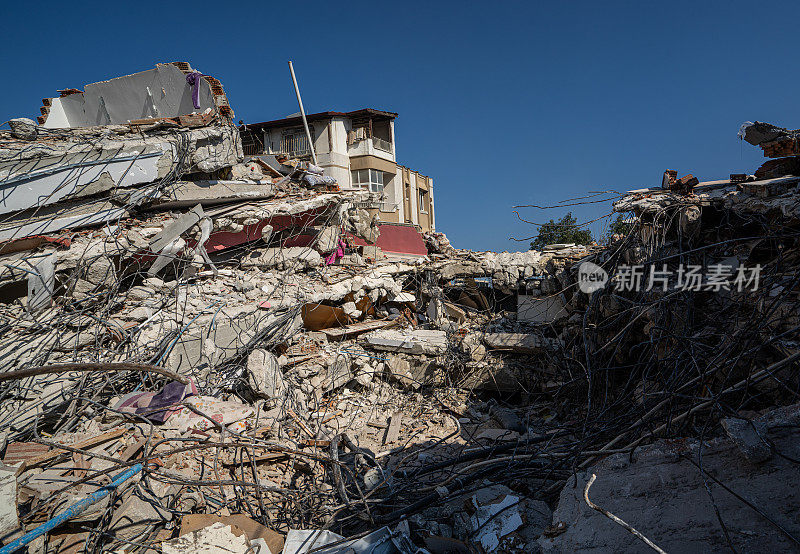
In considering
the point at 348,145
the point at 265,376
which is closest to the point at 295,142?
the point at 348,145

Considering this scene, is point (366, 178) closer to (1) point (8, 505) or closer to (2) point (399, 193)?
(2) point (399, 193)

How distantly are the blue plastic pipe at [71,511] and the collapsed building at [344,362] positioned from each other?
0.06 ft

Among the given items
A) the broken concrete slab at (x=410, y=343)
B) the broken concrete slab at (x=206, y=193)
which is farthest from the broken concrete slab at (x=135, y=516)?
the broken concrete slab at (x=206, y=193)

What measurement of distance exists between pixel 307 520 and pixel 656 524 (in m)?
2.20

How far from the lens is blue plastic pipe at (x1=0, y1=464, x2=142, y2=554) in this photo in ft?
6.65

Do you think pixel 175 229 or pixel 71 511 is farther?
pixel 175 229

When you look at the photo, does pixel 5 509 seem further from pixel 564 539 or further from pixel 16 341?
pixel 564 539

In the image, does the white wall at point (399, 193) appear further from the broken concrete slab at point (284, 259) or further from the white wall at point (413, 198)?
the broken concrete slab at point (284, 259)

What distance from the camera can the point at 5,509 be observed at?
2225 mm

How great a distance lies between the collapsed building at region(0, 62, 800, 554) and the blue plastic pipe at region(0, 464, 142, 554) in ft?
0.06

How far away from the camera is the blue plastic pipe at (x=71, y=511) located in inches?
79.8

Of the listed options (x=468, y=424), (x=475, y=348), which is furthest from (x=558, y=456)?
(x=475, y=348)

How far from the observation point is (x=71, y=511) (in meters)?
2.32

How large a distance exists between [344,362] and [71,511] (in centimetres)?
396
